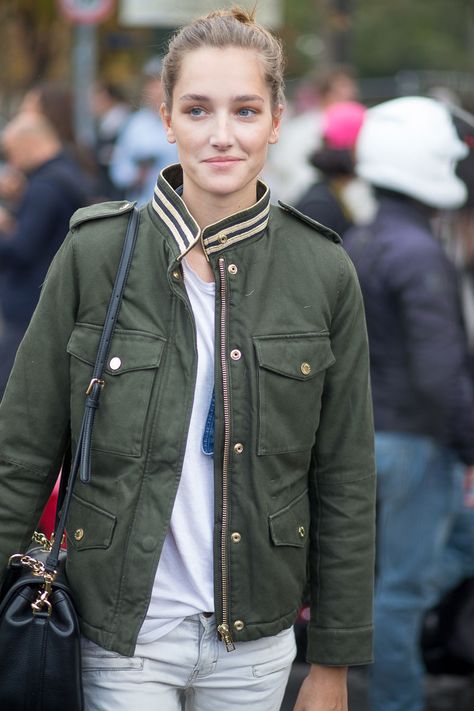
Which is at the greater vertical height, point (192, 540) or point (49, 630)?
point (192, 540)

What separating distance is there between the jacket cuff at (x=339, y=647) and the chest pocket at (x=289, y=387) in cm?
43

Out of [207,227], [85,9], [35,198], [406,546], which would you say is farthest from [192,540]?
[85,9]

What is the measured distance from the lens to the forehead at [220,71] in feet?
8.95

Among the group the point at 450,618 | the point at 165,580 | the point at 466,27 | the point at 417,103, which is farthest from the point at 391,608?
the point at 466,27

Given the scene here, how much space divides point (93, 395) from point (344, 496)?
619 millimetres

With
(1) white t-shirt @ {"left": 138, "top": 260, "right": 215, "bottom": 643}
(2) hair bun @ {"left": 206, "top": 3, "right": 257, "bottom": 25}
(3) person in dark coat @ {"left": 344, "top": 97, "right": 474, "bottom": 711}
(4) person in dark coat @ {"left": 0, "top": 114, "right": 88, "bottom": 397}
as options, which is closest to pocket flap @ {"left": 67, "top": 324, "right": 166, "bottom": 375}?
(1) white t-shirt @ {"left": 138, "top": 260, "right": 215, "bottom": 643}

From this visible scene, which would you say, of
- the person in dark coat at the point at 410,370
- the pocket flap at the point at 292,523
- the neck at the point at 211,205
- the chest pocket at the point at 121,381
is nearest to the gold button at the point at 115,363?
the chest pocket at the point at 121,381

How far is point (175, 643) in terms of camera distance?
275 cm

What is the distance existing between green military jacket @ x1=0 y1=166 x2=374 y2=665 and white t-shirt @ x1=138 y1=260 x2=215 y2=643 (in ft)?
0.11

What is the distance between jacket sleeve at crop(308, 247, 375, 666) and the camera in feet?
9.52

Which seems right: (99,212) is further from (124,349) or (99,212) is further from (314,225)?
(314,225)

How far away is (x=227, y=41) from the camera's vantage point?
108 inches

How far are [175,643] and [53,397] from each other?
0.57m

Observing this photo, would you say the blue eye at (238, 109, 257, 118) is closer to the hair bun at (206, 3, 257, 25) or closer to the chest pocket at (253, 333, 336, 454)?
the hair bun at (206, 3, 257, 25)
